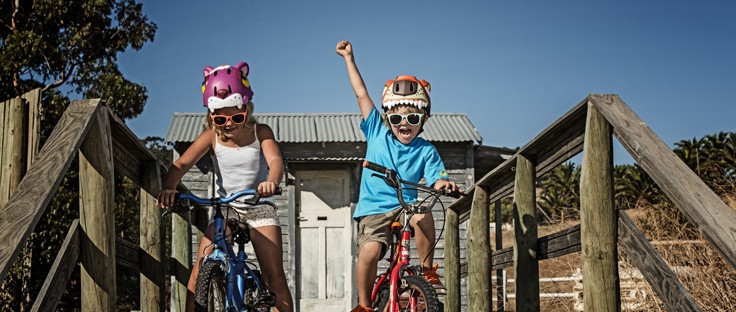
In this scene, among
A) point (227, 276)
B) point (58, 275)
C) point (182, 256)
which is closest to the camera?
point (58, 275)

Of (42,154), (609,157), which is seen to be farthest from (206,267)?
(609,157)

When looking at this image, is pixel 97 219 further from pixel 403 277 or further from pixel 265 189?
pixel 403 277

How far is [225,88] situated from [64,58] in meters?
14.0

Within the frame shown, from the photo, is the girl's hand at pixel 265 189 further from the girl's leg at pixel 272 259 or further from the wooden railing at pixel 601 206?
the wooden railing at pixel 601 206

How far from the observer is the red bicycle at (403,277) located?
3.75 m

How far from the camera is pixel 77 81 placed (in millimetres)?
17969

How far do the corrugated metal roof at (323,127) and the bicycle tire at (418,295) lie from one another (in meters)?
8.39

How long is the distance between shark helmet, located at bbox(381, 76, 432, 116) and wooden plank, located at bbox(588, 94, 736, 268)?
5.26ft

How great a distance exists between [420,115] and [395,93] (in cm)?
18

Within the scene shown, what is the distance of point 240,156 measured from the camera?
401 centimetres

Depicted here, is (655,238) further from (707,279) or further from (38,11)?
(38,11)

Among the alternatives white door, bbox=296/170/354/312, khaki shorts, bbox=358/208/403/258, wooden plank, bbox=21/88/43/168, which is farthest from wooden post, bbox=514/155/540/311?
white door, bbox=296/170/354/312

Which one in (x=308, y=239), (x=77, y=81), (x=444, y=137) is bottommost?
(x=308, y=239)

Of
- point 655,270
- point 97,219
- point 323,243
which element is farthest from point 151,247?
point 323,243
